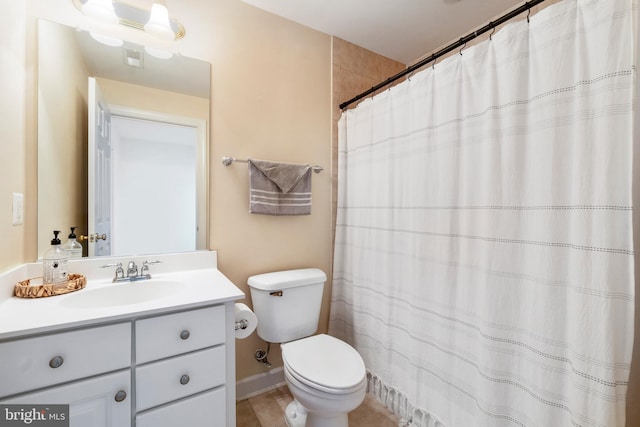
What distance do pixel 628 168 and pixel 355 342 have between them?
→ 157cm

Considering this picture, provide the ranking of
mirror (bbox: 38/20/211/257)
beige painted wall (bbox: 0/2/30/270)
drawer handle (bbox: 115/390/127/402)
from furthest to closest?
mirror (bbox: 38/20/211/257)
beige painted wall (bbox: 0/2/30/270)
drawer handle (bbox: 115/390/127/402)

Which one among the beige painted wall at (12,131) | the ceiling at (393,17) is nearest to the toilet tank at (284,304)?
the beige painted wall at (12,131)

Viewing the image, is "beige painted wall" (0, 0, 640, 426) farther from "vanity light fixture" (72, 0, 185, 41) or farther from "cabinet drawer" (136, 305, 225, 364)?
"cabinet drawer" (136, 305, 225, 364)

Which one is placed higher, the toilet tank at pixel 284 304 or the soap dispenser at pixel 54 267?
the soap dispenser at pixel 54 267

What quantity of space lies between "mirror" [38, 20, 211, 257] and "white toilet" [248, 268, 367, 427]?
526mm

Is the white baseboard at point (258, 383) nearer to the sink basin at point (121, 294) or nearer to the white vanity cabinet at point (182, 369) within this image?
the white vanity cabinet at point (182, 369)

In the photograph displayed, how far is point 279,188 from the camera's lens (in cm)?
170

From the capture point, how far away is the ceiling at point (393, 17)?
65.3 inches

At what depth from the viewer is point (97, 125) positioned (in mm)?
1313

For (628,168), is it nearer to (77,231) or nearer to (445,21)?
(445,21)

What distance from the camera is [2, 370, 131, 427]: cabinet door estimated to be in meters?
0.82

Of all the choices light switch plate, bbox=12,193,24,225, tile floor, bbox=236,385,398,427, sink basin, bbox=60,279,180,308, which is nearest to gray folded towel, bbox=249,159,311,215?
sink basin, bbox=60,279,180,308

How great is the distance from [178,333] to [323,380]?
0.63m

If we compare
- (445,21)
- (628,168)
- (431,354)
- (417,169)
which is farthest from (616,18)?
(431,354)
